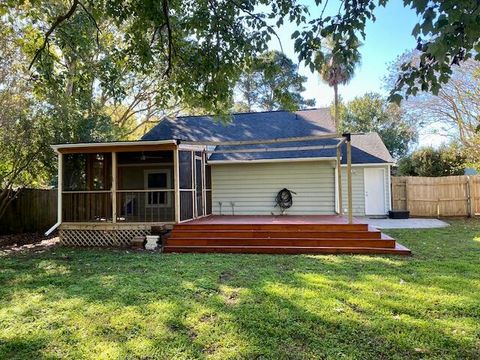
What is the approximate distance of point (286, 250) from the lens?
840 cm

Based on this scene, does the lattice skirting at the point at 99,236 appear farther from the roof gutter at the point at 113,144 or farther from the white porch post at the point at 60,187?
the roof gutter at the point at 113,144

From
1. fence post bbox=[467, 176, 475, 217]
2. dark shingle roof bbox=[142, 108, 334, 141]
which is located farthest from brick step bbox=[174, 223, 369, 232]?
fence post bbox=[467, 176, 475, 217]

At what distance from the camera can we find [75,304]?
460 cm

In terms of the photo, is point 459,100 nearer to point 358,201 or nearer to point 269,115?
point 358,201

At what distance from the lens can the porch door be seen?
38.0 ft

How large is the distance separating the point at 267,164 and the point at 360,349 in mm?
9904

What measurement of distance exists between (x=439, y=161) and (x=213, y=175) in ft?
43.1

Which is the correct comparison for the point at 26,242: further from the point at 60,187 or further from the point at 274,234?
the point at 274,234

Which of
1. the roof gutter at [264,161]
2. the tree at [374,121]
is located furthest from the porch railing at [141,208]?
the tree at [374,121]

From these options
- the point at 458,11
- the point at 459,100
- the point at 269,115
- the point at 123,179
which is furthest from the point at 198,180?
the point at 459,100

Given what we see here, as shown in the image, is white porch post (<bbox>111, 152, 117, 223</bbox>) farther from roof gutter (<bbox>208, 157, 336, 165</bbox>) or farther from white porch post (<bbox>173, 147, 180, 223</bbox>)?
roof gutter (<bbox>208, 157, 336, 165</bbox>)

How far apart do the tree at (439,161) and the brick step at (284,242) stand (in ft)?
42.3

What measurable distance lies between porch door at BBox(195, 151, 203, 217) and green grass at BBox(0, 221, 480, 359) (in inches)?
179

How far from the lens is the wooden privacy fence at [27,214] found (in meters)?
13.5
